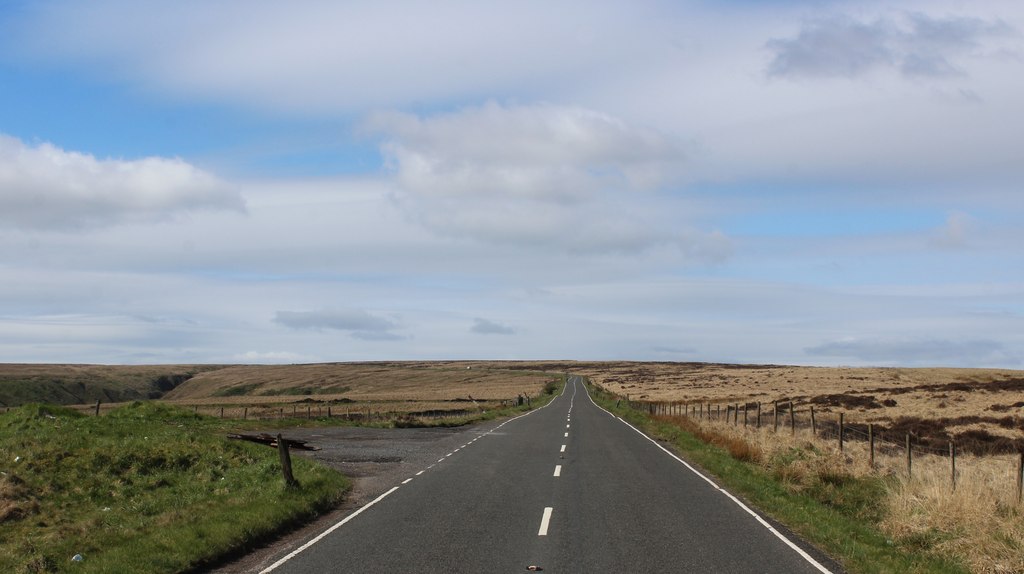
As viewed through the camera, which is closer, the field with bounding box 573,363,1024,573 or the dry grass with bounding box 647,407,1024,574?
the dry grass with bounding box 647,407,1024,574

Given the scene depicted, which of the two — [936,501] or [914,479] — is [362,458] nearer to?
[914,479]

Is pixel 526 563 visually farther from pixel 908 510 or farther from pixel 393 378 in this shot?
pixel 393 378

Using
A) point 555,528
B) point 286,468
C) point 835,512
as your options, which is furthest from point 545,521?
point 835,512

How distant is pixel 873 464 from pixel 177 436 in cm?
2153

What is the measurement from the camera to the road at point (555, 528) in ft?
35.4

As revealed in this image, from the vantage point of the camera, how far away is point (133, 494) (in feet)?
63.4

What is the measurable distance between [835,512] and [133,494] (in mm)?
16397

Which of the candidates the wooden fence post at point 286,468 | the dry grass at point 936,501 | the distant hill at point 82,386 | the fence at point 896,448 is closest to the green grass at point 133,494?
the wooden fence post at point 286,468

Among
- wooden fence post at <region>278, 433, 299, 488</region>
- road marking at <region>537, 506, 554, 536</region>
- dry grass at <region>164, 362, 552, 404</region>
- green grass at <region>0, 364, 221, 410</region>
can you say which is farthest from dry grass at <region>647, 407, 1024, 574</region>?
dry grass at <region>164, 362, 552, 404</region>

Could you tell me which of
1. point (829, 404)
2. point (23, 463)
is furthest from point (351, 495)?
point (829, 404)

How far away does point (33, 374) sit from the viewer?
156 metres

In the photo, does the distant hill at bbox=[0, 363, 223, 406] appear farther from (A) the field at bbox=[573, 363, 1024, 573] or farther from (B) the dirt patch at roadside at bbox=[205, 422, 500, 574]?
(A) the field at bbox=[573, 363, 1024, 573]

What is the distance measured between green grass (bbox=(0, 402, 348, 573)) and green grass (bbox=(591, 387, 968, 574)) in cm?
928

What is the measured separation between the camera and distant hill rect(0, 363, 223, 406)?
127375mm
